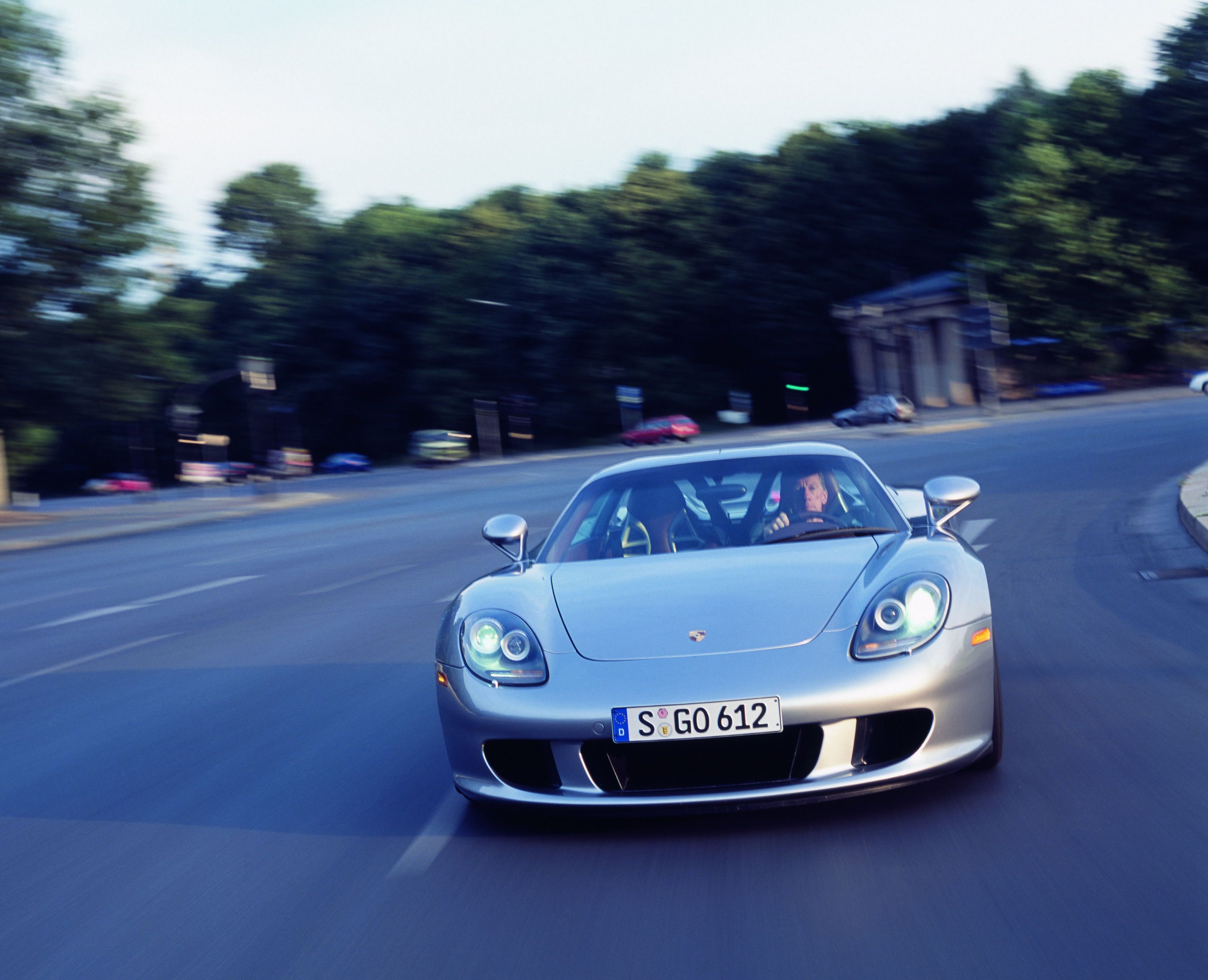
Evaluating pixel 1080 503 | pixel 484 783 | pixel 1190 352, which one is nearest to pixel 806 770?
pixel 484 783

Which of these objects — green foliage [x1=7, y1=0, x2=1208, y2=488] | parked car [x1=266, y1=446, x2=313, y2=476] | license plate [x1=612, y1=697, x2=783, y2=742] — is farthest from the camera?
parked car [x1=266, y1=446, x2=313, y2=476]

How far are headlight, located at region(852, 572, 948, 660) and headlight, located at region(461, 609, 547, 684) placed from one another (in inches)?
40.5

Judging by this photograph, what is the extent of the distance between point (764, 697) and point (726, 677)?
13 centimetres

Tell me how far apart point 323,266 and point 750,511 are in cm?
8769

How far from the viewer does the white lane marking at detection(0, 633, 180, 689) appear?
30.0ft

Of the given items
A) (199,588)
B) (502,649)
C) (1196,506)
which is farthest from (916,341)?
(502,649)

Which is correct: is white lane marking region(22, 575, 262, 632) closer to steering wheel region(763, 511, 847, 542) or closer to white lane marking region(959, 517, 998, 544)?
white lane marking region(959, 517, 998, 544)

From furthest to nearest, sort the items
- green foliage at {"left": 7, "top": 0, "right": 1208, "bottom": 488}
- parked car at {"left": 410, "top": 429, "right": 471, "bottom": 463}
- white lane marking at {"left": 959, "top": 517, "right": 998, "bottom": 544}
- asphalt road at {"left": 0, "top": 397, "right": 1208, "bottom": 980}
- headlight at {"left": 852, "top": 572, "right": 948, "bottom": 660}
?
parked car at {"left": 410, "top": 429, "right": 471, "bottom": 463} → green foliage at {"left": 7, "top": 0, "right": 1208, "bottom": 488} → white lane marking at {"left": 959, "top": 517, "right": 998, "bottom": 544} → headlight at {"left": 852, "top": 572, "right": 948, "bottom": 660} → asphalt road at {"left": 0, "top": 397, "right": 1208, "bottom": 980}

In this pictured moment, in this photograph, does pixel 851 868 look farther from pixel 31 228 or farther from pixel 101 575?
pixel 31 228

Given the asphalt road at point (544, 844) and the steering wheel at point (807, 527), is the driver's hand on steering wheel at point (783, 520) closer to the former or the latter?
the steering wheel at point (807, 527)

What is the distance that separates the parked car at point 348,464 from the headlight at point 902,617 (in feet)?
243

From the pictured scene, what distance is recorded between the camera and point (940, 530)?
203 inches

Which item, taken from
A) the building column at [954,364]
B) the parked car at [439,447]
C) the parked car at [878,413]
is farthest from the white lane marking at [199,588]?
the building column at [954,364]

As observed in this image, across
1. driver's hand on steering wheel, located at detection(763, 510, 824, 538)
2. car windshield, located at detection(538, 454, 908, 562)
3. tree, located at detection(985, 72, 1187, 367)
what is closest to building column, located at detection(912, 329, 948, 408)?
tree, located at detection(985, 72, 1187, 367)
